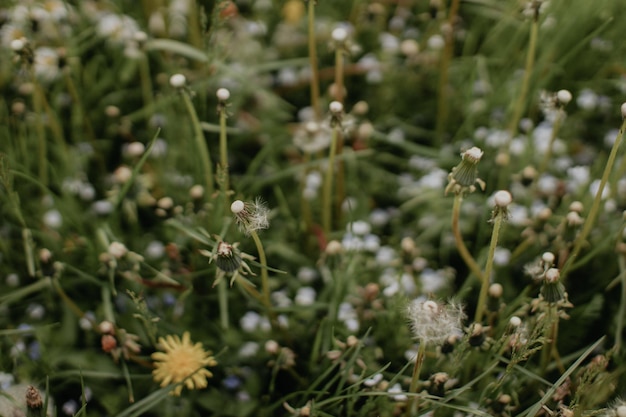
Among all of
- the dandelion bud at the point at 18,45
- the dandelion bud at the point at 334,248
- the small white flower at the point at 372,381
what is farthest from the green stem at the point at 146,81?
the small white flower at the point at 372,381

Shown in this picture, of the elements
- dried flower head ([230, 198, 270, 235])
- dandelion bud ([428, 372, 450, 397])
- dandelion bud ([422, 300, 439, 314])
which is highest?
dried flower head ([230, 198, 270, 235])

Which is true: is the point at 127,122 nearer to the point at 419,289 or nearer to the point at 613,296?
the point at 419,289

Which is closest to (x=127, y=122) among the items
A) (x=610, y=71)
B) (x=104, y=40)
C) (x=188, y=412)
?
(x=104, y=40)

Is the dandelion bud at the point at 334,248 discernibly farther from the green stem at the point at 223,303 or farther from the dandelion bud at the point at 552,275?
A: the dandelion bud at the point at 552,275

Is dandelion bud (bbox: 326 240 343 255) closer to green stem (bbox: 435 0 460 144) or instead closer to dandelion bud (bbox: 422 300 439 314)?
dandelion bud (bbox: 422 300 439 314)

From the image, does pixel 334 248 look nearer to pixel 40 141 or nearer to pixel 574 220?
pixel 574 220

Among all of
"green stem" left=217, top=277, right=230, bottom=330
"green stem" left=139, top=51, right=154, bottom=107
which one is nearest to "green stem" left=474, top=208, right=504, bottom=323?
"green stem" left=217, top=277, right=230, bottom=330

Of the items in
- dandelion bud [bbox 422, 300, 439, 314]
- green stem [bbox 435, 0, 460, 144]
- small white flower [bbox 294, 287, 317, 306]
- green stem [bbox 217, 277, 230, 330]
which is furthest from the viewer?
green stem [bbox 435, 0, 460, 144]
